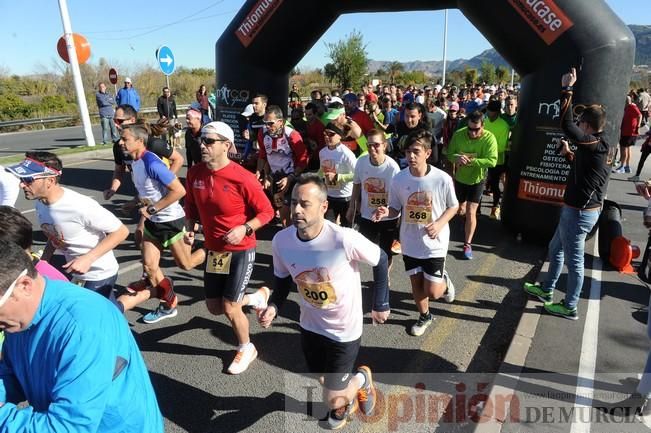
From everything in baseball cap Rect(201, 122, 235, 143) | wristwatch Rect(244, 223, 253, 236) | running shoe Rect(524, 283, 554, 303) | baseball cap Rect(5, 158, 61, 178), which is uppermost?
baseball cap Rect(201, 122, 235, 143)

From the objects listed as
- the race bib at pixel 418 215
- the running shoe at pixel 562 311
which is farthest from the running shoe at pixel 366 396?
the running shoe at pixel 562 311

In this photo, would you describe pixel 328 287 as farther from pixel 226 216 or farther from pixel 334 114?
pixel 334 114

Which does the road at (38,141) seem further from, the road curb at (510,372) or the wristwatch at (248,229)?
the road curb at (510,372)

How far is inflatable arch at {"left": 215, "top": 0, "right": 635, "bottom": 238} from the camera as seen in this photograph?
16.7 feet

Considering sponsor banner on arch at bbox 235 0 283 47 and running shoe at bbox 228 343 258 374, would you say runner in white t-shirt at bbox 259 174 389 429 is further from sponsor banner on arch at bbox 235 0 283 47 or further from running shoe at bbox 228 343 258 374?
sponsor banner on arch at bbox 235 0 283 47

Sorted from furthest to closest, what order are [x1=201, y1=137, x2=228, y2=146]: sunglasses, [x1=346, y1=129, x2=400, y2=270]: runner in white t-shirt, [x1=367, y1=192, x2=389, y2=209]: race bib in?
1. [x1=367, y1=192, x2=389, y2=209]: race bib
2. [x1=346, y1=129, x2=400, y2=270]: runner in white t-shirt
3. [x1=201, y1=137, x2=228, y2=146]: sunglasses

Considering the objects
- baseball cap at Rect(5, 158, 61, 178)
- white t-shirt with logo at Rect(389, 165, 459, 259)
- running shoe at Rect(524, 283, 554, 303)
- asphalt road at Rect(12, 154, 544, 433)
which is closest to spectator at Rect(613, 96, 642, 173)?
asphalt road at Rect(12, 154, 544, 433)

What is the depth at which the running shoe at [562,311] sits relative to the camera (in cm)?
404

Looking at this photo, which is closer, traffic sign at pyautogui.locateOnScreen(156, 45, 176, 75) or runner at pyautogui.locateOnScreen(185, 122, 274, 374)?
runner at pyautogui.locateOnScreen(185, 122, 274, 374)

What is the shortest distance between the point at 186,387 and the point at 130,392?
1.86 meters

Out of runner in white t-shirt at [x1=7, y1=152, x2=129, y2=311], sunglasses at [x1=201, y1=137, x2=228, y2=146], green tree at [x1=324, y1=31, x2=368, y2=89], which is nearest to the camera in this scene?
runner in white t-shirt at [x1=7, y1=152, x2=129, y2=311]

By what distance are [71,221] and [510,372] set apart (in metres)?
3.50

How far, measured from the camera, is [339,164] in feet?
17.0

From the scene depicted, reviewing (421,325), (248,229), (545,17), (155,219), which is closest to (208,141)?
(248,229)
